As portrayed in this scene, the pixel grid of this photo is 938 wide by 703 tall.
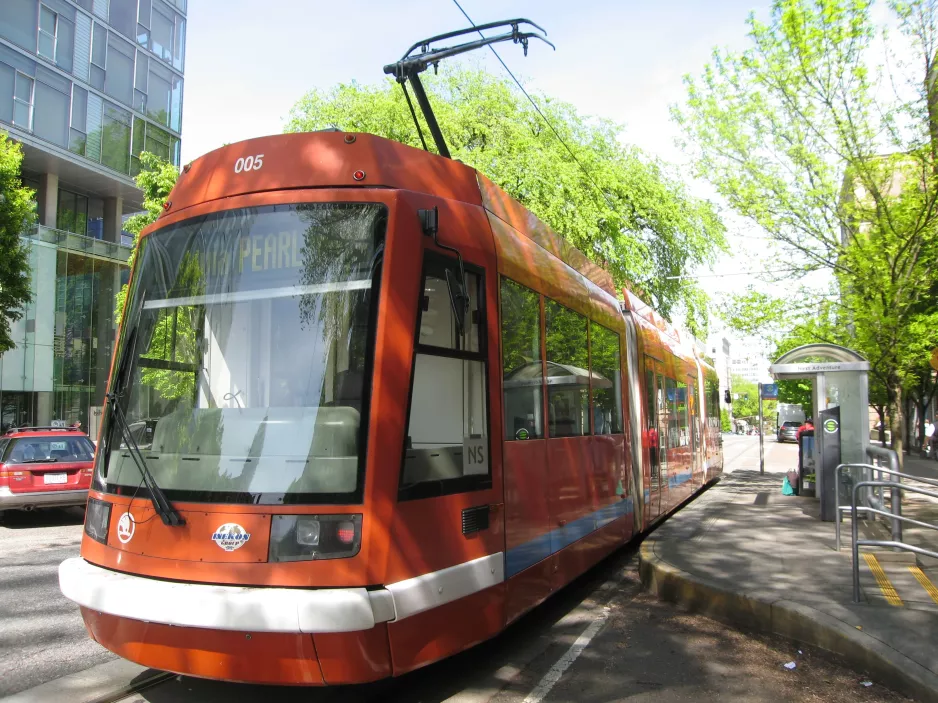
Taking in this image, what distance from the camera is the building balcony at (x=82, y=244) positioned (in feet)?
87.2

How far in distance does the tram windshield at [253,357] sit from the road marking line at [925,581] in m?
5.15

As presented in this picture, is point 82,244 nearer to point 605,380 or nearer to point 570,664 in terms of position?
point 605,380

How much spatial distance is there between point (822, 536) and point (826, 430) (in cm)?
219

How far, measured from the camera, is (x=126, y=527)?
4230mm

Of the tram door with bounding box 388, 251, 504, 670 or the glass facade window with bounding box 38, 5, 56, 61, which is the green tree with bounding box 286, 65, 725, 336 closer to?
the glass facade window with bounding box 38, 5, 56, 61

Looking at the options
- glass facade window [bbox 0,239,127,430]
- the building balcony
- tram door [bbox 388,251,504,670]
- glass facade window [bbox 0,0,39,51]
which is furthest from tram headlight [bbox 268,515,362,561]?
glass facade window [bbox 0,0,39,51]

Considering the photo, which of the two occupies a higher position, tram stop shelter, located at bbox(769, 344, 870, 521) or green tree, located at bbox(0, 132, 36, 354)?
green tree, located at bbox(0, 132, 36, 354)

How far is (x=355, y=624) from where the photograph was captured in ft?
12.1

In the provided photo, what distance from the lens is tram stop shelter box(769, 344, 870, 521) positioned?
1101cm

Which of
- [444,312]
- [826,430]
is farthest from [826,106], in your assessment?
[444,312]

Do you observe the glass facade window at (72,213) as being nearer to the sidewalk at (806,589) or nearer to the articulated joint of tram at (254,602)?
the sidewalk at (806,589)

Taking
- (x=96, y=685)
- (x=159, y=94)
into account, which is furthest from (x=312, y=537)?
(x=159, y=94)

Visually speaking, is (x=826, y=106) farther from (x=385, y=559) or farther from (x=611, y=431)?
(x=385, y=559)

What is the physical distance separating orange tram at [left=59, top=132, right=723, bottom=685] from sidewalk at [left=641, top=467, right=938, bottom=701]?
1.94 meters
